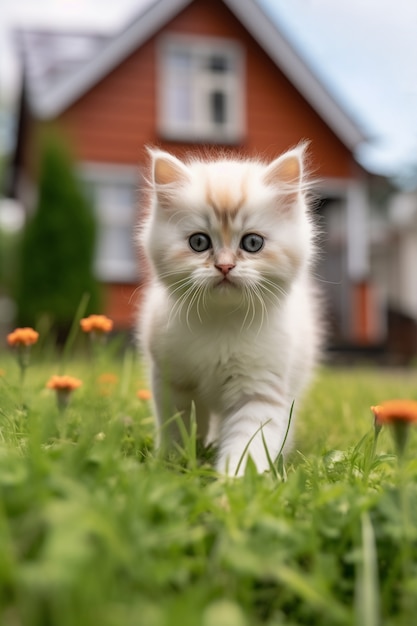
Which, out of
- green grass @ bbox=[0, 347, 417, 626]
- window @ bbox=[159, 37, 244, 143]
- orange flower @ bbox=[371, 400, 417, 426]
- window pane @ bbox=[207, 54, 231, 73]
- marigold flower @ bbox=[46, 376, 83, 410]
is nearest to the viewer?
green grass @ bbox=[0, 347, 417, 626]

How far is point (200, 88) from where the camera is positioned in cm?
1222

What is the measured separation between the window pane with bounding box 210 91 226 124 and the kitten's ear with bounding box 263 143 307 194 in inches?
420

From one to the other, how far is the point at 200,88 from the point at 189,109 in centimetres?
40

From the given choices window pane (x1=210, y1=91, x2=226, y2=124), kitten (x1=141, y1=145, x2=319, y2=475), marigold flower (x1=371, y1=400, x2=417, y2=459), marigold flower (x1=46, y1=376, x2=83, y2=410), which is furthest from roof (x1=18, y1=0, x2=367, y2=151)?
marigold flower (x1=371, y1=400, x2=417, y2=459)

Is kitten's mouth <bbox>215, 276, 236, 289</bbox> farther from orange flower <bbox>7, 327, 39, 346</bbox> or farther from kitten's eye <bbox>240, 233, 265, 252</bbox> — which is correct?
orange flower <bbox>7, 327, 39, 346</bbox>

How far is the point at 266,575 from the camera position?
3.65 ft

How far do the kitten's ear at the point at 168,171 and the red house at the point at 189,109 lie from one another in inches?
353

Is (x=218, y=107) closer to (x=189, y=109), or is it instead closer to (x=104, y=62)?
(x=189, y=109)

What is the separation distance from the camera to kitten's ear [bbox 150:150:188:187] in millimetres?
2150

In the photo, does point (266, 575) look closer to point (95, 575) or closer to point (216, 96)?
point (95, 575)

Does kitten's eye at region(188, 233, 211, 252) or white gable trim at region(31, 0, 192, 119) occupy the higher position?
white gable trim at region(31, 0, 192, 119)

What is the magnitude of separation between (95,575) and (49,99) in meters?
11.2

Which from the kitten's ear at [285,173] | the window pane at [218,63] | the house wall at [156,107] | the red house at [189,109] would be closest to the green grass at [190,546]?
the kitten's ear at [285,173]

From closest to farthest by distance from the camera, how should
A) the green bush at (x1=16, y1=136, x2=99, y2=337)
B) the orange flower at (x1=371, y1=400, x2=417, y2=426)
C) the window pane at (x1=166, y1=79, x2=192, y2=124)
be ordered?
the orange flower at (x1=371, y1=400, x2=417, y2=426) < the green bush at (x1=16, y1=136, x2=99, y2=337) < the window pane at (x1=166, y1=79, x2=192, y2=124)
